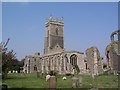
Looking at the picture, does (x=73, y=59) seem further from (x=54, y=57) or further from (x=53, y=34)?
(x=53, y=34)

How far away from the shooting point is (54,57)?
6134cm

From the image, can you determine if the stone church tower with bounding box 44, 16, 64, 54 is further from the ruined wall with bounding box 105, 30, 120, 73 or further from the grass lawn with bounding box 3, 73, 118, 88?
the grass lawn with bounding box 3, 73, 118, 88

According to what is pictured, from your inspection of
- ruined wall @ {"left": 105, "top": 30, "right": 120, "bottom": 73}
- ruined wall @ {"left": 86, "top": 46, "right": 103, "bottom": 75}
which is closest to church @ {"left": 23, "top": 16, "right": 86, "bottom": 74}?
ruined wall @ {"left": 105, "top": 30, "right": 120, "bottom": 73}

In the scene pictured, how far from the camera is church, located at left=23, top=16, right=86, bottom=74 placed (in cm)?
5584

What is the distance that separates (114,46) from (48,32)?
5470 cm

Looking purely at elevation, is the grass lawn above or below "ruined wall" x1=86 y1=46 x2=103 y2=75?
below

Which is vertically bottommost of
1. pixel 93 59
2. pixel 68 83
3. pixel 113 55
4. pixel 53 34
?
pixel 68 83

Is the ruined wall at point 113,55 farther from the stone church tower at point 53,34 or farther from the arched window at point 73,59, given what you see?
the stone church tower at point 53,34

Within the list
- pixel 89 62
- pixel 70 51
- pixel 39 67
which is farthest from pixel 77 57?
pixel 89 62

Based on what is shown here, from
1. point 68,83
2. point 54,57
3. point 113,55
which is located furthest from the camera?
point 54,57

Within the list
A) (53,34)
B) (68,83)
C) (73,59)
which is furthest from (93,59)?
(53,34)

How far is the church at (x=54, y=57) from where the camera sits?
55.8 metres

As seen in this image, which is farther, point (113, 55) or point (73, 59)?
point (73, 59)

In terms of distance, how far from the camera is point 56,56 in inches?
2378
